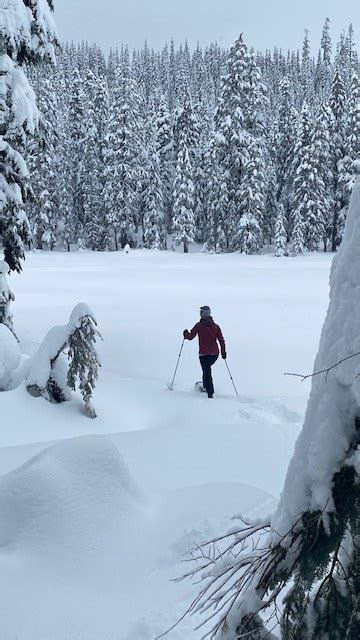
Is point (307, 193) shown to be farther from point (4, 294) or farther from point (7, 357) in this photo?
point (7, 357)

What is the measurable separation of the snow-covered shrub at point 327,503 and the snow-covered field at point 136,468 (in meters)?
2.19

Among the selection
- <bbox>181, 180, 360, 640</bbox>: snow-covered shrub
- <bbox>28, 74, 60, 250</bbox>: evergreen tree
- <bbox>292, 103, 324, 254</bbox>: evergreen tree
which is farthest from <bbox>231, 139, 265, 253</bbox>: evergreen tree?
<bbox>181, 180, 360, 640</bbox>: snow-covered shrub

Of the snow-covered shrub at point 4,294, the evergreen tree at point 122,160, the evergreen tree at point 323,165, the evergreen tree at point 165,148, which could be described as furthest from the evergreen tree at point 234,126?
the snow-covered shrub at point 4,294

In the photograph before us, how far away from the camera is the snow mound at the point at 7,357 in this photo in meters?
9.50

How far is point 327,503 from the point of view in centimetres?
171

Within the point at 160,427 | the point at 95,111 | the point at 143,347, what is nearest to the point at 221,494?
the point at 160,427

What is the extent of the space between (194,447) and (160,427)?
1176 millimetres

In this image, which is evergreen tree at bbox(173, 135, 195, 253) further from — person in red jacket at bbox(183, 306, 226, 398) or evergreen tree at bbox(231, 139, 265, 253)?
person in red jacket at bbox(183, 306, 226, 398)

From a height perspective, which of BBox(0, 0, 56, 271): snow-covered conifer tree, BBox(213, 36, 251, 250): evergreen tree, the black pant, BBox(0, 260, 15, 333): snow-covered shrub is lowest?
the black pant

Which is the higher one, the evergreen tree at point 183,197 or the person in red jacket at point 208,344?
the evergreen tree at point 183,197

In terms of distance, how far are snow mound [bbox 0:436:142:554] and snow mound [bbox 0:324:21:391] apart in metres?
4.76

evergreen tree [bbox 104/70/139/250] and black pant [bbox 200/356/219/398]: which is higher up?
evergreen tree [bbox 104/70/139/250]

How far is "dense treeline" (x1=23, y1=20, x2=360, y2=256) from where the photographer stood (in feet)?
146

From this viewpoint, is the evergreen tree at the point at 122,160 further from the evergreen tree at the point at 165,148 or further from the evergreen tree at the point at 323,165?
the evergreen tree at the point at 323,165
